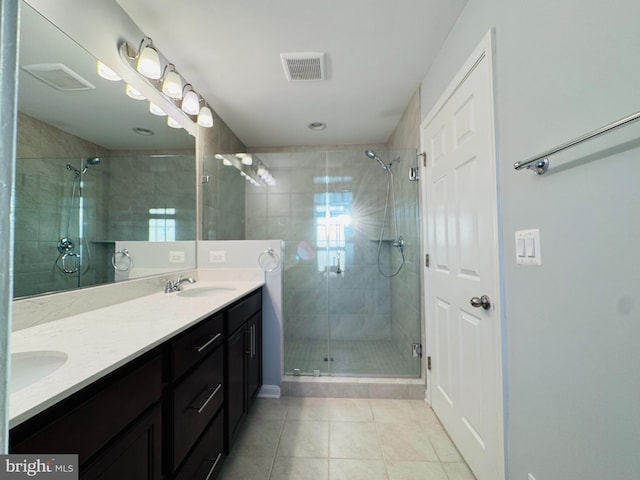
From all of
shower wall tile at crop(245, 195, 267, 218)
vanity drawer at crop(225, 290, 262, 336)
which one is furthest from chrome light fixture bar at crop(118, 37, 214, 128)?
vanity drawer at crop(225, 290, 262, 336)

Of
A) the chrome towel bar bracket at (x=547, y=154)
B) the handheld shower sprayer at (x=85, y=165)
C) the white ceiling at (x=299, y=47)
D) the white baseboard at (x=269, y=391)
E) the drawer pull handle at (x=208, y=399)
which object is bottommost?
the white baseboard at (x=269, y=391)

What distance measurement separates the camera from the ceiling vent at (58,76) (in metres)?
1.05

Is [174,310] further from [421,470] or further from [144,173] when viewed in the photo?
[421,470]

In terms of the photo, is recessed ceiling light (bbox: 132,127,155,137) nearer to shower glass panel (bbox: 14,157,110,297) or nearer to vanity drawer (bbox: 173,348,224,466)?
shower glass panel (bbox: 14,157,110,297)

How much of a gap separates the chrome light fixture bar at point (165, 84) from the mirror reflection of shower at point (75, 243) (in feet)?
2.18

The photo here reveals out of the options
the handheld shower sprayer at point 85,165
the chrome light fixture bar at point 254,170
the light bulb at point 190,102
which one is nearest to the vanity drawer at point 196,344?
the handheld shower sprayer at point 85,165

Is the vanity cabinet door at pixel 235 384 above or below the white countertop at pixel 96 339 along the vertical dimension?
below

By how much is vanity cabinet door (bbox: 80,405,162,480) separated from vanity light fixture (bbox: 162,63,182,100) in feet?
6.00

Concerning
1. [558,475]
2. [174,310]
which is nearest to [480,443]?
[558,475]

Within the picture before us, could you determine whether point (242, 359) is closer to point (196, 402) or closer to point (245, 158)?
point (196, 402)

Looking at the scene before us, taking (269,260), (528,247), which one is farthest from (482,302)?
(269,260)

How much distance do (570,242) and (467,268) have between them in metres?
0.62

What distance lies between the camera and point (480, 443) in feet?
4.22

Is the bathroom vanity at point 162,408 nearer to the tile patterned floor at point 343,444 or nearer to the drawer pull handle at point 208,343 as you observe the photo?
the drawer pull handle at point 208,343
